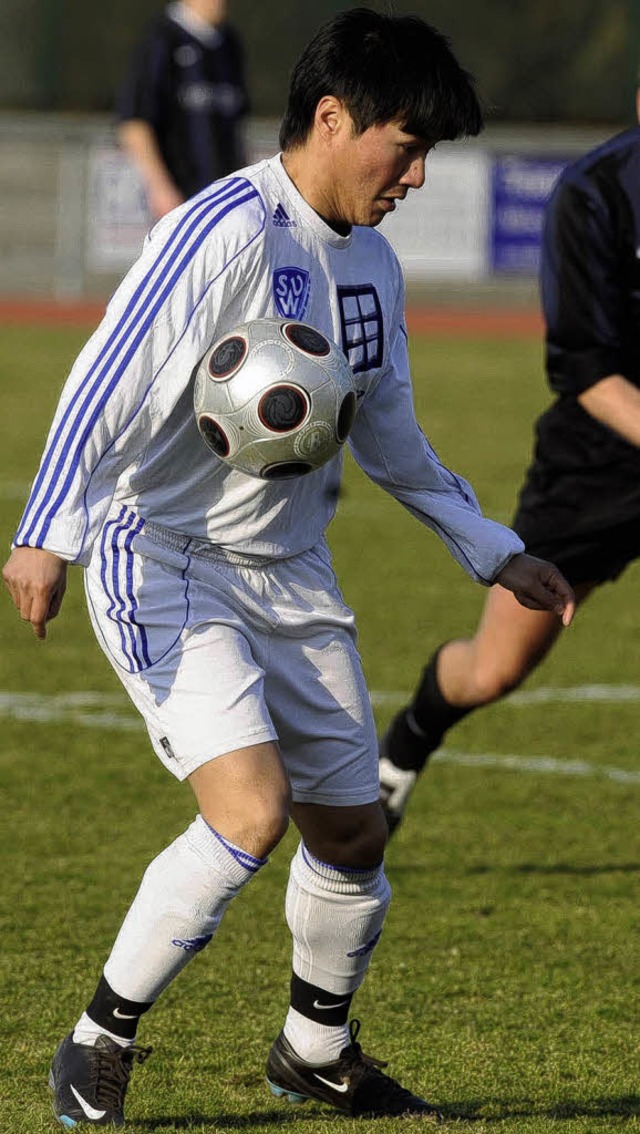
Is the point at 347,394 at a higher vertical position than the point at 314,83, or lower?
lower

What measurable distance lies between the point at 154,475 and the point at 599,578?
2.10 meters

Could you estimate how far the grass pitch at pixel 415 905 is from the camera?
148 inches

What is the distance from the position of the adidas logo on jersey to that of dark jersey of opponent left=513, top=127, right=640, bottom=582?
1611 millimetres

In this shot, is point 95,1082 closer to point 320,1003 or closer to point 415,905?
point 320,1003

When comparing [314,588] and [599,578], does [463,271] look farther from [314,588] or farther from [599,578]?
[314,588]

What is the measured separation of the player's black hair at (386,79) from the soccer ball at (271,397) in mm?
408

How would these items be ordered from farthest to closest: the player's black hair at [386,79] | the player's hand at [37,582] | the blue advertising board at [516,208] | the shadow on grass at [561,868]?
the blue advertising board at [516,208] → the shadow on grass at [561,868] → the player's black hair at [386,79] → the player's hand at [37,582]

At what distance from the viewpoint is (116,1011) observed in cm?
334

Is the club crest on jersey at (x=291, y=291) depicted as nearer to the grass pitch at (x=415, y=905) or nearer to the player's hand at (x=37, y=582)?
the player's hand at (x=37, y=582)

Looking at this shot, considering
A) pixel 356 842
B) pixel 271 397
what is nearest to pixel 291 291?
pixel 271 397

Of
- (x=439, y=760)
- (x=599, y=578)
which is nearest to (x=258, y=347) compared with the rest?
(x=599, y=578)

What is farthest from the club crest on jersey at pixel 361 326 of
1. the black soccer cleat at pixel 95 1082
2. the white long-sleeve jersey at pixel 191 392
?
the black soccer cleat at pixel 95 1082

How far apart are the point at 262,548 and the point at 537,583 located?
565 mm

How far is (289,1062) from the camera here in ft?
12.2
